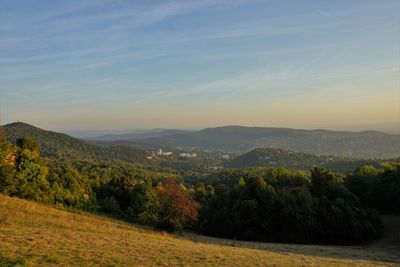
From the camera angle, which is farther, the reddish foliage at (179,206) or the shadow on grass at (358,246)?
the reddish foliage at (179,206)

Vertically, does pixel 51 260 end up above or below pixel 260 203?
above

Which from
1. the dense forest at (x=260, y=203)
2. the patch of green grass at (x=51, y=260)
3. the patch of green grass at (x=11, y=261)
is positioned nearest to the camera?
the patch of green grass at (x=11, y=261)

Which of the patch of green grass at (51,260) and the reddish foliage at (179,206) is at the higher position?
the patch of green grass at (51,260)

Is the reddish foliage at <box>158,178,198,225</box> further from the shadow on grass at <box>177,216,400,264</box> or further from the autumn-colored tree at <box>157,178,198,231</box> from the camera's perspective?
the shadow on grass at <box>177,216,400,264</box>

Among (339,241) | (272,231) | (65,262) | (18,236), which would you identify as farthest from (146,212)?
(65,262)

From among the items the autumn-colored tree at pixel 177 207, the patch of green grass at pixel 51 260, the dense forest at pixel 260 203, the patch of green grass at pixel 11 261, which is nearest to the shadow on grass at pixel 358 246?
the dense forest at pixel 260 203

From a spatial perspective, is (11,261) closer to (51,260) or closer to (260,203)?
(51,260)

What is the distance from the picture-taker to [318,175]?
60500mm

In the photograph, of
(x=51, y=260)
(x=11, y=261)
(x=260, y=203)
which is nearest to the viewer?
(x=11, y=261)

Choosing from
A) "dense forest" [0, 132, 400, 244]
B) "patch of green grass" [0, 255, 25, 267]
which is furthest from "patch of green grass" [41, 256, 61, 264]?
"dense forest" [0, 132, 400, 244]

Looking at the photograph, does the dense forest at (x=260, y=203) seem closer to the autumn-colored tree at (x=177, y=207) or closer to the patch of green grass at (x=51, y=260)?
the autumn-colored tree at (x=177, y=207)

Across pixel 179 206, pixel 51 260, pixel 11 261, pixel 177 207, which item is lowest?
pixel 177 207

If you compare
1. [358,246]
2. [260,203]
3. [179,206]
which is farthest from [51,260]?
[260,203]

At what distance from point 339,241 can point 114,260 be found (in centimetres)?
4037
